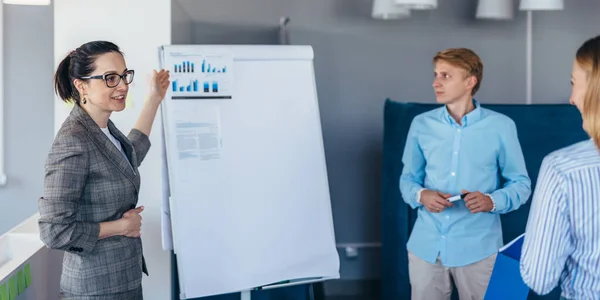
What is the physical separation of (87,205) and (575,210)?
4.51ft

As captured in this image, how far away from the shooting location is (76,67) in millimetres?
2158

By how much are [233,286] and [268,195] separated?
418 mm

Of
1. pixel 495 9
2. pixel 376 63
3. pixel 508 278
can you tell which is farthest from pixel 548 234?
pixel 376 63

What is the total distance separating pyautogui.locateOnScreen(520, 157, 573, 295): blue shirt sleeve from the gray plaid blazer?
123cm

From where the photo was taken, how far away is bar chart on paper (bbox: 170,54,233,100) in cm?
296

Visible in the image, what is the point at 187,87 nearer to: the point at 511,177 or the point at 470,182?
the point at 470,182

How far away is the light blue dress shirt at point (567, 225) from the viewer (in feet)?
4.84

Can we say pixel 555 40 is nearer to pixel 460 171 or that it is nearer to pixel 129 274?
pixel 460 171

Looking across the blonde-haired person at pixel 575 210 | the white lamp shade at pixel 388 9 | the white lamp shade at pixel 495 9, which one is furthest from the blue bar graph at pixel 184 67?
the white lamp shade at pixel 495 9

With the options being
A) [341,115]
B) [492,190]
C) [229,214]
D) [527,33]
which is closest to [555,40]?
[527,33]

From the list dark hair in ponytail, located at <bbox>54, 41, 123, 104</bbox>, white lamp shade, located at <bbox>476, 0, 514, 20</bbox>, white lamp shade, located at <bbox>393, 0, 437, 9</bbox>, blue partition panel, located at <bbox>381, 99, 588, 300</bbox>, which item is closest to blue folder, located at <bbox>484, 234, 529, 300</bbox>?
dark hair in ponytail, located at <bbox>54, 41, 123, 104</bbox>

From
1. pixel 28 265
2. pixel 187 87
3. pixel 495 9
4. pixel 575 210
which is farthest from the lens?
pixel 495 9

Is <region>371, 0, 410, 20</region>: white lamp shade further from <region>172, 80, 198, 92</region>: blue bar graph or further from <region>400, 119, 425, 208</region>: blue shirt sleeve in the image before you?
<region>172, 80, 198, 92</region>: blue bar graph

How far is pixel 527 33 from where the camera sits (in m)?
4.68
